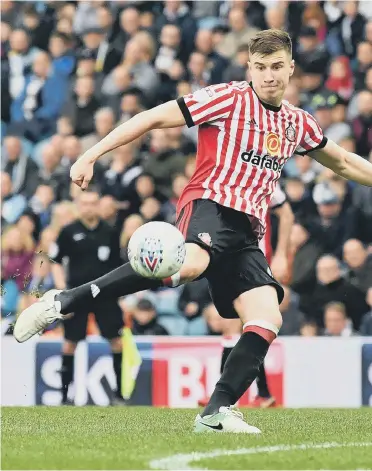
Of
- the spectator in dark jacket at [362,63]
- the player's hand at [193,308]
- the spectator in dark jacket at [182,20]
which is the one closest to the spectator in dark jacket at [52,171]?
the spectator in dark jacket at [182,20]

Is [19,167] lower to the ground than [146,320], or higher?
higher

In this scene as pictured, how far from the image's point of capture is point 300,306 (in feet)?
38.7

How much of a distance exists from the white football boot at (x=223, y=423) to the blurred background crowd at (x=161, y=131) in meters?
5.18

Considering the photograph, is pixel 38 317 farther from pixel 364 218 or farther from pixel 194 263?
pixel 364 218

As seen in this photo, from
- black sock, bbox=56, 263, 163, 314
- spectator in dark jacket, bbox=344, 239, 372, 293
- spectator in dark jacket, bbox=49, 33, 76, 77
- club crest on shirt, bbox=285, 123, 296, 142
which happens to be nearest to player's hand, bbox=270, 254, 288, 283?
spectator in dark jacket, bbox=344, 239, 372, 293

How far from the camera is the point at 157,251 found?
5.99m

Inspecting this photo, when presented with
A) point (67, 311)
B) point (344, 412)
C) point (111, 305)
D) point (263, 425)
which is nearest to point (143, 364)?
point (111, 305)

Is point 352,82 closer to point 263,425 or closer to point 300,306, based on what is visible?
point 300,306

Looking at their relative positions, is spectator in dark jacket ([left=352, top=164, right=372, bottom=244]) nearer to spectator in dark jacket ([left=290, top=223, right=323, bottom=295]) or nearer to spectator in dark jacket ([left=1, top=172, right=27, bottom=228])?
spectator in dark jacket ([left=290, top=223, right=323, bottom=295])

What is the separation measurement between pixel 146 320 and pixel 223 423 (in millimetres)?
5921

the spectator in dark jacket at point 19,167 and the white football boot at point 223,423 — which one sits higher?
the spectator in dark jacket at point 19,167

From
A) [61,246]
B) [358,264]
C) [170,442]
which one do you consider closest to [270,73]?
[170,442]

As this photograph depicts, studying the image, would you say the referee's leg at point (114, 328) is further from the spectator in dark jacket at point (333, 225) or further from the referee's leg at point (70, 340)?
the spectator in dark jacket at point (333, 225)

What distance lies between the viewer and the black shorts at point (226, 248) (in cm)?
642
